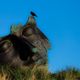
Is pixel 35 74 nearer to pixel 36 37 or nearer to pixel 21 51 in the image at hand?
pixel 21 51

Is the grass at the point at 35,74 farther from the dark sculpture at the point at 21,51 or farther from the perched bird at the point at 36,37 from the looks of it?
the perched bird at the point at 36,37

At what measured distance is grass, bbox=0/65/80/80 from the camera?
1850cm

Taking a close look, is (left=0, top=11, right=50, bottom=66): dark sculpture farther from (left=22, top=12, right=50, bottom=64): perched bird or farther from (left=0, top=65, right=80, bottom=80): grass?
(left=0, top=65, right=80, bottom=80): grass

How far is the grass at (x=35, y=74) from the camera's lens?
1850 cm

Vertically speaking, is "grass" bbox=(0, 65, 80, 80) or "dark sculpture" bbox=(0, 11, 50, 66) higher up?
"dark sculpture" bbox=(0, 11, 50, 66)

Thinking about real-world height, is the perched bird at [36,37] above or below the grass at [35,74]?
above

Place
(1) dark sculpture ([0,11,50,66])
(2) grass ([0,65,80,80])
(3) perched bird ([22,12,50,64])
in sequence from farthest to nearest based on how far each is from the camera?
(3) perched bird ([22,12,50,64]) < (1) dark sculpture ([0,11,50,66]) < (2) grass ([0,65,80,80])

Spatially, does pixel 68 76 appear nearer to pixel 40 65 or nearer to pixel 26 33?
pixel 40 65

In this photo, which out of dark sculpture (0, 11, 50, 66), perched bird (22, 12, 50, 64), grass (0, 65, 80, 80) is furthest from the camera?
perched bird (22, 12, 50, 64)

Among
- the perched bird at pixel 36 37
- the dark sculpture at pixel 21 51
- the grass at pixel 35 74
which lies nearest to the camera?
the grass at pixel 35 74

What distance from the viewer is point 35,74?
19.1 meters

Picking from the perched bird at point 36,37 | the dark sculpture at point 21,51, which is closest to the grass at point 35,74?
the dark sculpture at point 21,51

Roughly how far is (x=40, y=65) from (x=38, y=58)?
0.92ft

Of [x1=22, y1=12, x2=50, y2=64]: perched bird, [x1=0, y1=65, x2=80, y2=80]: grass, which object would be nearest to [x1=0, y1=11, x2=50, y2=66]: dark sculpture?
[x1=22, y1=12, x2=50, y2=64]: perched bird
